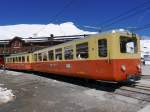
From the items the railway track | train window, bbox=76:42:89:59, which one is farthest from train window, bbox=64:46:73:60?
the railway track

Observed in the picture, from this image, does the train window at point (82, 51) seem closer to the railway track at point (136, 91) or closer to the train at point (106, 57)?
the train at point (106, 57)

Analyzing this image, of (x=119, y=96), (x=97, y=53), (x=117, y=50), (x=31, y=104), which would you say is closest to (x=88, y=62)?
(x=97, y=53)

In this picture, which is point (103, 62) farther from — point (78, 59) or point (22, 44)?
point (22, 44)

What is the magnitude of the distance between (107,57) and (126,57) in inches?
39.4

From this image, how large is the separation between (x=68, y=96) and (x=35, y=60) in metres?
14.5

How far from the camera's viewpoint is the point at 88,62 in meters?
13.8

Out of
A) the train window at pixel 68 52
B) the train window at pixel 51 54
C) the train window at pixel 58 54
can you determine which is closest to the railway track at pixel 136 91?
the train window at pixel 68 52

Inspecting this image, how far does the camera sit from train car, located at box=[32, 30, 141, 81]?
12.1m

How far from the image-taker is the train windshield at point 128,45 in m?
12.5

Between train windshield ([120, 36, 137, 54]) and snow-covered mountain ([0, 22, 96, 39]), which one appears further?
A: snow-covered mountain ([0, 22, 96, 39])

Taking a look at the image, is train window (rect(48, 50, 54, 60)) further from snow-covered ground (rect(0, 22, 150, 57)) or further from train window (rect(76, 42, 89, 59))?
snow-covered ground (rect(0, 22, 150, 57))

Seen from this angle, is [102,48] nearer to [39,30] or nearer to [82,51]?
[82,51]

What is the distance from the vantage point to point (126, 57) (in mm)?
12586

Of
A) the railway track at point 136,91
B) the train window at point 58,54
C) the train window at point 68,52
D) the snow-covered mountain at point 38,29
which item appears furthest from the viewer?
the snow-covered mountain at point 38,29
